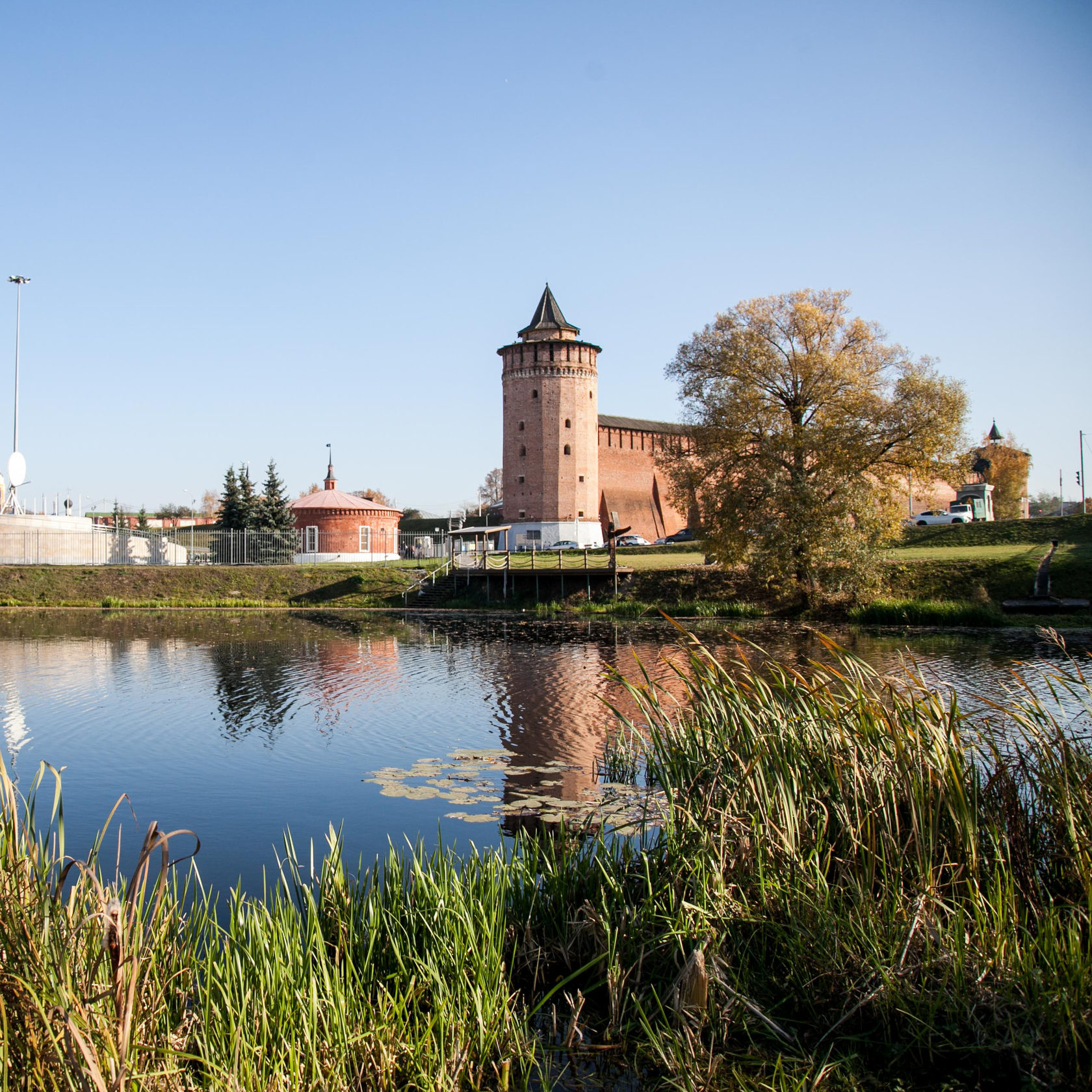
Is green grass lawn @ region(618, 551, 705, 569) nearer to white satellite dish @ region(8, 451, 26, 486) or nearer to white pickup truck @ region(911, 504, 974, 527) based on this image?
white pickup truck @ region(911, 504, 974, 527)

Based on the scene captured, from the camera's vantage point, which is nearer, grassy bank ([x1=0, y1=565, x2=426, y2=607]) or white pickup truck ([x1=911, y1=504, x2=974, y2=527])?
grassy bank ([x1=0, y1=565, x2=426, y2=607])

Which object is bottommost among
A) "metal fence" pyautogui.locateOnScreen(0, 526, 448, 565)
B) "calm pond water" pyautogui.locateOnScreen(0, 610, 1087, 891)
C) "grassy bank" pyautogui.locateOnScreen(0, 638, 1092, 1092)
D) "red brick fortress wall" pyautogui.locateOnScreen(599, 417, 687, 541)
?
"calm pond water" pyautogui.locateOnScreen(0, 610, 1087, 891)

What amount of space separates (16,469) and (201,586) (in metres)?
9.88

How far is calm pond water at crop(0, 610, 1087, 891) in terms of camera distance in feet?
23.6

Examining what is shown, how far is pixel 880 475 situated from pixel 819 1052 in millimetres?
24316

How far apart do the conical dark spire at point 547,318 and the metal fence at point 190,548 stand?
1342cm

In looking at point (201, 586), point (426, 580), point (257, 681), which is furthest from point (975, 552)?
point (201, 586)

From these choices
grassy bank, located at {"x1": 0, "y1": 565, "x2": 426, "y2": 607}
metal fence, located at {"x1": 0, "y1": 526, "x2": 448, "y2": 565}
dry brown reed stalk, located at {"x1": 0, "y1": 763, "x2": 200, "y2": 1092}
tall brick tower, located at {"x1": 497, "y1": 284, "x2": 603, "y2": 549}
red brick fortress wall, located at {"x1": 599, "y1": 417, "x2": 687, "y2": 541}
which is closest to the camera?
dry brown reed stalk, located at {"x1": 0, "y1": 763, "x2": 200, "y2": 1092}

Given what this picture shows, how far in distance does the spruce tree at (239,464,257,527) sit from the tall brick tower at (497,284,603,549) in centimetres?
1364

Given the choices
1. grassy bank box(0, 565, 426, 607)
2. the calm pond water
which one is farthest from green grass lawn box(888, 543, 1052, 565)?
grassy bank box(0, 565, 426, 607)

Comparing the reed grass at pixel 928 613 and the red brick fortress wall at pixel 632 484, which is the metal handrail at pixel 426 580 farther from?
the red brick fortress wall at pixel 632 484

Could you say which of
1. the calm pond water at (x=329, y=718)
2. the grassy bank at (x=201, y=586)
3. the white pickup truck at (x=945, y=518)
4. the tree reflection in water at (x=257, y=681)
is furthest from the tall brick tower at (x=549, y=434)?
the tree reflection in water at (x=257, y=681)

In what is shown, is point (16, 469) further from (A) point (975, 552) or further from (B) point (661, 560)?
(A) point (975, 552)

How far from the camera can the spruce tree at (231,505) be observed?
151 ft
